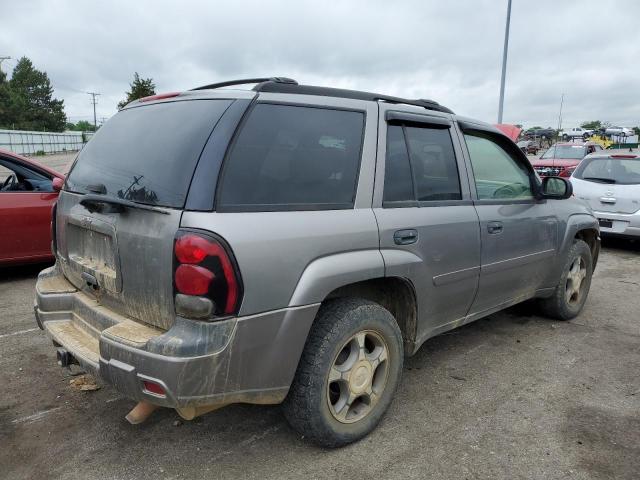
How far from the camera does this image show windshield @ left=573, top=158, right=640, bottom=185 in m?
8.52

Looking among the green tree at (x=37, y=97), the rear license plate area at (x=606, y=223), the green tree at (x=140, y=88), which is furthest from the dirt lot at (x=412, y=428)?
the green tree at (x=37, y=97)

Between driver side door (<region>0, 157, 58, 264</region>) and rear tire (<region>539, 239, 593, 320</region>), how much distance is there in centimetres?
532

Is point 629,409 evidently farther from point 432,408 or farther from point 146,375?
point 146,375

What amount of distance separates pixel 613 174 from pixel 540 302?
17.4ft

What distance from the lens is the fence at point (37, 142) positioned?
1873 inches

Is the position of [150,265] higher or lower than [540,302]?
higher

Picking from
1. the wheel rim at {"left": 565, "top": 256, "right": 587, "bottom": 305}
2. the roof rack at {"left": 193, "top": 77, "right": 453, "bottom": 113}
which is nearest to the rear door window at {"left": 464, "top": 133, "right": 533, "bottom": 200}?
the roof rack at {"left": 193, "top": 77, "right": 453, "bottom": 113}

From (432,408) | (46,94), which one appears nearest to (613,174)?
(432,408)

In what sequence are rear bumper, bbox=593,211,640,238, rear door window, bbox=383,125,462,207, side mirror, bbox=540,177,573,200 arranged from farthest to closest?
rear bumper, bbox=593,211,640,238 < side mirror, bbox=540,177,573,200 < rear door window, bbox=383,125,462,207

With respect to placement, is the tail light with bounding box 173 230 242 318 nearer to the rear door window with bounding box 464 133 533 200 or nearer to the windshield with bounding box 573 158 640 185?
the rear door window with bounding box 464 133 533 200

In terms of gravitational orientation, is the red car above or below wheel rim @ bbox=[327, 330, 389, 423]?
above

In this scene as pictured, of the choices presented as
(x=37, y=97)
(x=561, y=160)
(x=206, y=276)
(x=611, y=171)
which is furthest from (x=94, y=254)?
(x=37, y=97)

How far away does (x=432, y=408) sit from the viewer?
3125 mm

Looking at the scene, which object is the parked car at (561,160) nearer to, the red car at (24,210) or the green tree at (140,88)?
the red car at (24,210)
